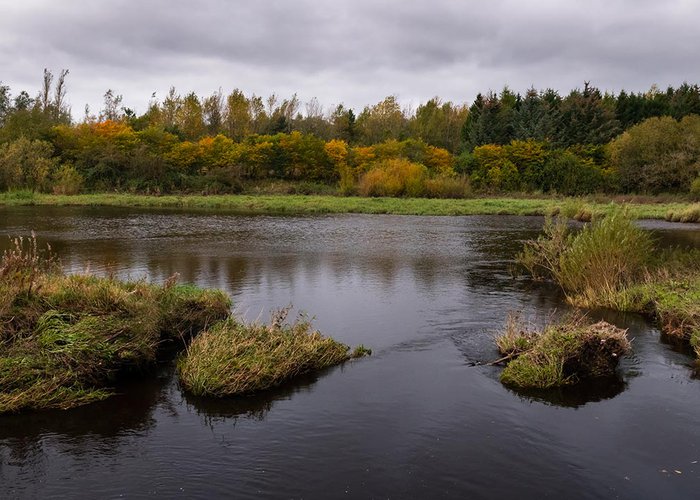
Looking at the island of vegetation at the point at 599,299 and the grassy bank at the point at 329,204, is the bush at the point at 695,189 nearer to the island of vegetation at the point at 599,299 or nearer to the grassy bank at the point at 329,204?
the grassy bank at the point at 329,204

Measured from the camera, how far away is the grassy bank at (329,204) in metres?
50.8

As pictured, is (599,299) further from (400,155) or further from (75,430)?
(400,155)

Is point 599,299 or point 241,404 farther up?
point 599,299

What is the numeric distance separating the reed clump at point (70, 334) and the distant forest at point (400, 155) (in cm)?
5086

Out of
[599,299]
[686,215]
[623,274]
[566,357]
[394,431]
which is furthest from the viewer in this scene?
[686,215]

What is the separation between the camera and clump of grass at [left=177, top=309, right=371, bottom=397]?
427 inches

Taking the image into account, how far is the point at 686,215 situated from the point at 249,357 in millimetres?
42700

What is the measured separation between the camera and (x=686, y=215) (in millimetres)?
44000

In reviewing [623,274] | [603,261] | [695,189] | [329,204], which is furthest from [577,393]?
[695,189]

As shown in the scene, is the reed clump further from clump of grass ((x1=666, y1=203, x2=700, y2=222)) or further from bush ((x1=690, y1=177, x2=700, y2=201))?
bush ((x1=690, y1=177, x2=700, y2=201))

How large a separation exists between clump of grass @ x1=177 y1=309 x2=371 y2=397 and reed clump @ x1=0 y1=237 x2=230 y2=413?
3.55 ft

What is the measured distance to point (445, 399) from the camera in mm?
10898

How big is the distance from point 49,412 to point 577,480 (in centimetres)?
843

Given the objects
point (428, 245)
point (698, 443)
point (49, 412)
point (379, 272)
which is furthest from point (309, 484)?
point (428, 245)
